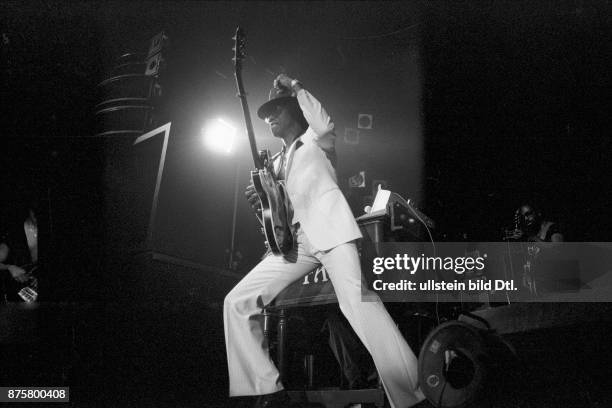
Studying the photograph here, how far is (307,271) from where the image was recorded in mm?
2979

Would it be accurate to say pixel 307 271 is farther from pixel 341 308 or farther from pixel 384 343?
pixel 384 343

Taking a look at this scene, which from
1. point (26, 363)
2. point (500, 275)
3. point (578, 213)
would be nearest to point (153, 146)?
point (26, 363)

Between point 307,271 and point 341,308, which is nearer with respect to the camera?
point 341,308

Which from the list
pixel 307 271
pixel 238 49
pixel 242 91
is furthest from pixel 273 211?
pixel 238 49

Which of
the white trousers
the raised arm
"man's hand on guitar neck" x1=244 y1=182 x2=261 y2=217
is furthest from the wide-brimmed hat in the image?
the white trousers

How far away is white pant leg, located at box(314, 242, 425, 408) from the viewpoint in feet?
8.29

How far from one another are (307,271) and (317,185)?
1.69 feet

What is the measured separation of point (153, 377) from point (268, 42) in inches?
140

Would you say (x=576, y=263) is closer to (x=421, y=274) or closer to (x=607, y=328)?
(x=607, y=328)

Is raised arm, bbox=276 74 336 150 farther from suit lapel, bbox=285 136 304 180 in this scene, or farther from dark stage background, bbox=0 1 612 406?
dark stage background, bbox=0 1 612 406

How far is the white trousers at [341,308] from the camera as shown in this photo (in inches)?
100

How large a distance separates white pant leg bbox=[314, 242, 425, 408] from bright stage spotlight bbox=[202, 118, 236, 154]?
318 centimetres

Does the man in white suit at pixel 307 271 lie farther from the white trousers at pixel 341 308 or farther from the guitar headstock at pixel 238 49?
the guitar headstock at pixel 238 49

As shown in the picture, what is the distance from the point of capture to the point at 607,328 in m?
3.70
